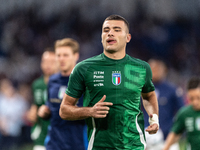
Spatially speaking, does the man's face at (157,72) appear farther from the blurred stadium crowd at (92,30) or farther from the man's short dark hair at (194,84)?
the blurred stadium crowd at (92,30)

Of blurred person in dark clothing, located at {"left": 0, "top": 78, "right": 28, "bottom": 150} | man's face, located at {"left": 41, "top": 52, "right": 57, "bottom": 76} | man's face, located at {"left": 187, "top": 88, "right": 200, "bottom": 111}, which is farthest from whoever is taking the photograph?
blurred person in dark clothing, located at {"left": 0, "top": 78, "right": 28, "bottom": 150}

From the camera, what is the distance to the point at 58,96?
5230 mm

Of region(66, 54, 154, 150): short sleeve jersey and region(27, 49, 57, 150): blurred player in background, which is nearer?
region(66, 54, 154, 150): short sleeve jersey

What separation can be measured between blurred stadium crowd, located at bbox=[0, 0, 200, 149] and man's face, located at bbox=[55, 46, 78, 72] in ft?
35.6

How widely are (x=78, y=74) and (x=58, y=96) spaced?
1.72 m

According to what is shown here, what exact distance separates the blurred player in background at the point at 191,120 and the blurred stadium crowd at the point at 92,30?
35.7ft

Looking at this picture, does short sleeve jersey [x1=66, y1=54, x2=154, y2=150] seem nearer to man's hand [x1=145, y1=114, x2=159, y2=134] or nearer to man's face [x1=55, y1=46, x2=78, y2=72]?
man's hand [x1=145, y1=114, x2=159, y2=134]

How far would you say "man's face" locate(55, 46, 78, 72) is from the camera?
5.37m

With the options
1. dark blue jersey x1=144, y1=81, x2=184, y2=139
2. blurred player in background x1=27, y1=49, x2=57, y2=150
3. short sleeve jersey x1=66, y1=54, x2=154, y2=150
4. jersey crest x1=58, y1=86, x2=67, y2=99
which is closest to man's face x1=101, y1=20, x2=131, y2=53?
short sleeve jersey x1=66, y1=54, x2=154, y2=150

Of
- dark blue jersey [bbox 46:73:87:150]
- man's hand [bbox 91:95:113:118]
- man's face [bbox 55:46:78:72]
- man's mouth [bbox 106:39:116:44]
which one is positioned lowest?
dark blue jersey [bbox 46:73:87:150]

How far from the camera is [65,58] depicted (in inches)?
214

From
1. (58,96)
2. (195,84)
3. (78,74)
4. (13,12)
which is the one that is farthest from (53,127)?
(13,12)

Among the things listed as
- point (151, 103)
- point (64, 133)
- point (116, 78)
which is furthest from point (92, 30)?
point (116, 78)

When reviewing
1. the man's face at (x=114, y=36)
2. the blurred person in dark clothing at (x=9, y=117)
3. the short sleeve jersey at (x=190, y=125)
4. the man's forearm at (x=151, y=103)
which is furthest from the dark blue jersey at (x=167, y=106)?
the blurred person in dark clothing at (x=9, y=117)
